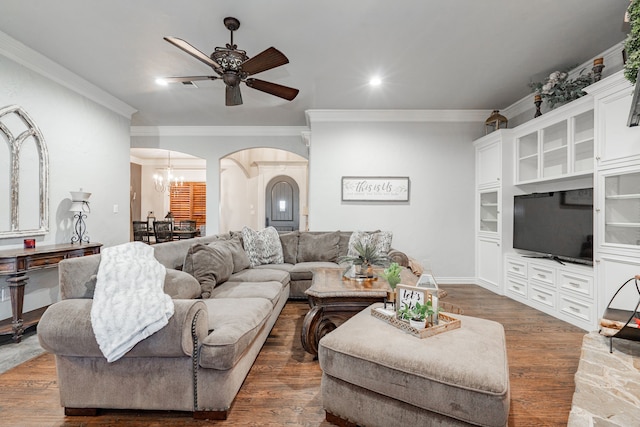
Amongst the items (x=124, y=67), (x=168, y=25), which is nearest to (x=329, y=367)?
(x=168, y=25)

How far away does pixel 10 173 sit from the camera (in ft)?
10.00

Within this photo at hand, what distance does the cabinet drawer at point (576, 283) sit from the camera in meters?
2.96

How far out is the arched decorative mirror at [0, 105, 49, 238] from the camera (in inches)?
118

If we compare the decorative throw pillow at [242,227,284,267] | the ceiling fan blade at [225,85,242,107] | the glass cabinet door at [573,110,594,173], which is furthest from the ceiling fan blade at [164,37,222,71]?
the glass cabinet door at [573,110,594,173]

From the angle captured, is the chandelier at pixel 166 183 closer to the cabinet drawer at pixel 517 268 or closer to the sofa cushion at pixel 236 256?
the sofa cushion at pixel 236 256

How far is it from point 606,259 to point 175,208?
9.50 meters

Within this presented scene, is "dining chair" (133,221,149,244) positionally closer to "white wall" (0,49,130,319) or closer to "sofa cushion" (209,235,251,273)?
"white wall" (0,49,130,319)

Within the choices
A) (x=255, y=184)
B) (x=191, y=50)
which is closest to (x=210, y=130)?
(x=255, y=184)

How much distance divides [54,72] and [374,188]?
Result: 437 cm

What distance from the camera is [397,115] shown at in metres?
4.91

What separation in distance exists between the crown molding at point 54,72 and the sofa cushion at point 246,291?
122 inches

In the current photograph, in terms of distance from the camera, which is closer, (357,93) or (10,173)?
(10,173)

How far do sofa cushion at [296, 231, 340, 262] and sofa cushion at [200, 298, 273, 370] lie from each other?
2084mm

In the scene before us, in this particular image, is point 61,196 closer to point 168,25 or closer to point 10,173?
point 10,173
